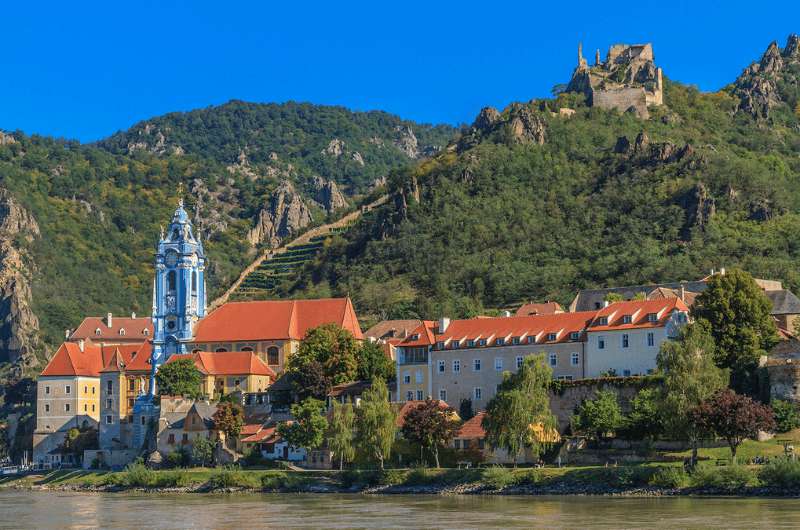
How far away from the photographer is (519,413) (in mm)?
76938

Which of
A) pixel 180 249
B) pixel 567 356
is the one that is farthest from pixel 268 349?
pixel 567 356

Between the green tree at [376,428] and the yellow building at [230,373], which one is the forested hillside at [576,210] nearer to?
the yellow building at [230,373]

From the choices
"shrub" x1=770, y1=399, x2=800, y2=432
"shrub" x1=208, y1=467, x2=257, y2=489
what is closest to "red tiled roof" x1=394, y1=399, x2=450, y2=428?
"shrub" x1=208, y1=467, x2=257, y2=489

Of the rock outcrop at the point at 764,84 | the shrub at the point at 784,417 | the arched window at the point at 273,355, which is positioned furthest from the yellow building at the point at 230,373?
the rock outcrop at the point at 764,84

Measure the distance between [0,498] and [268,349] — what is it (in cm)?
2783

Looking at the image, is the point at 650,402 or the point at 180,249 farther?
the point at 180,249

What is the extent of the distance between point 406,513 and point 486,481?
11.3 meters

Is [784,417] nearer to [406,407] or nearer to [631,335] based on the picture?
[631,335]

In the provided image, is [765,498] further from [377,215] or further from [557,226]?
[377,215]

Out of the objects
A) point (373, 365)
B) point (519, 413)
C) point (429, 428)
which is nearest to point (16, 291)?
point (373, 365)

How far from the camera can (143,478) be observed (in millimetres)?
91438

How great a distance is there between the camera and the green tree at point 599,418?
79.0 metres

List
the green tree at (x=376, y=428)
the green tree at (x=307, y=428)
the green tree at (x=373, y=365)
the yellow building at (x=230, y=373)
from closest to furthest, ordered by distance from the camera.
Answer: the green tree at (x=376, y=428), the green tree at (x=307, y=428), the green tree at (x=373, y=365), the yellow building at (x=230, y=373)

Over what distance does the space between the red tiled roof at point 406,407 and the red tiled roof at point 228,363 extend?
57.1ft
